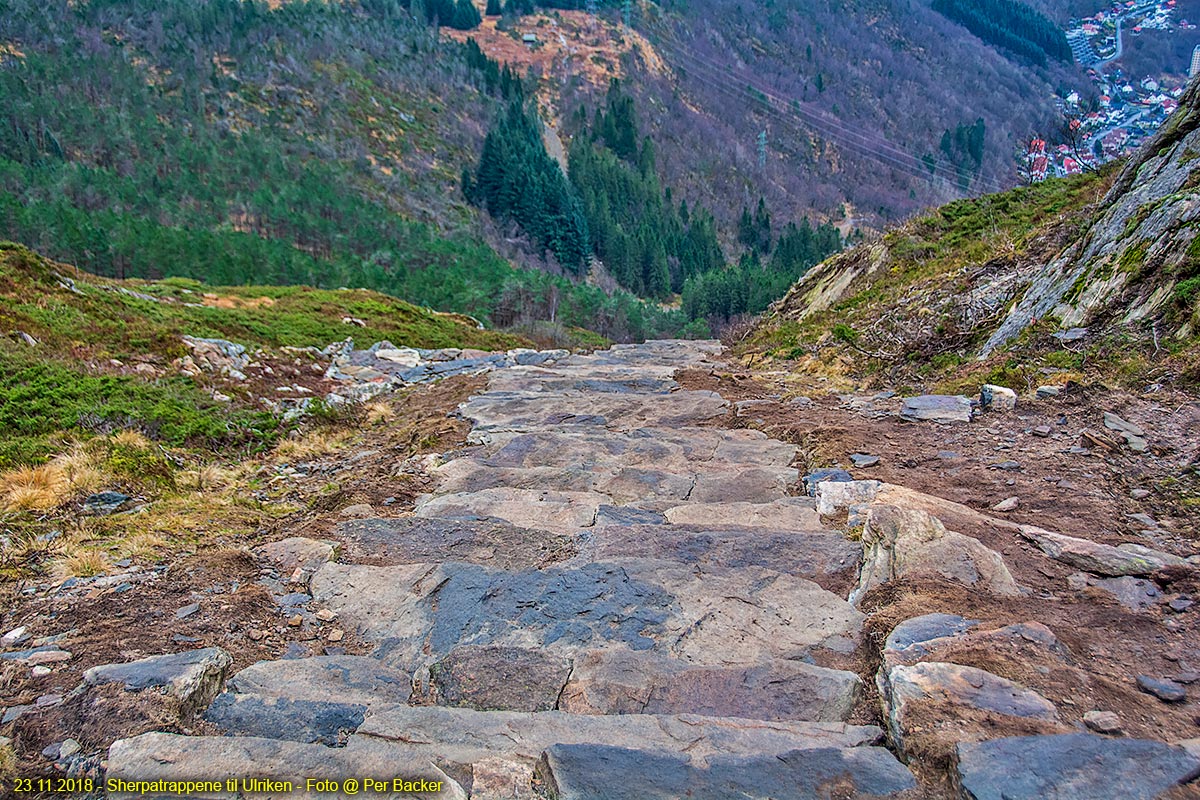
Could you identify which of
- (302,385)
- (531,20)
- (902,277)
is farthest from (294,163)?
(531,20)

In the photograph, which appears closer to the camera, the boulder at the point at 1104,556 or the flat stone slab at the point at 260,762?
the flat stone slab at the point at 260,762

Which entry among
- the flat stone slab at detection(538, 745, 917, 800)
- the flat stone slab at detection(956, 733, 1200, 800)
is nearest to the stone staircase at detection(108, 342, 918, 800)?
the flat stone slab at detection(538, 745, 917, 800)

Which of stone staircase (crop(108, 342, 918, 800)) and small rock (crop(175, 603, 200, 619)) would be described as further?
small rock (crop(175, 603, 200, 619))

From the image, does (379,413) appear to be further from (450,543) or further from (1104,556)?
(1104,556)

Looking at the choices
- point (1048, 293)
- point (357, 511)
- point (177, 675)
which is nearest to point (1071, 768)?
point (177, 675)

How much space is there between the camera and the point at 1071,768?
2.30m

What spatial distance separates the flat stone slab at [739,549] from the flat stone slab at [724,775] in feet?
5.22

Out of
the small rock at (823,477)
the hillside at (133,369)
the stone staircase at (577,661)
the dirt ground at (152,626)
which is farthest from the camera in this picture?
the hillside at (133,369)

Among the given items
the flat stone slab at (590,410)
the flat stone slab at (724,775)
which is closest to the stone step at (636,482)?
the flat stone slab at (590,410)

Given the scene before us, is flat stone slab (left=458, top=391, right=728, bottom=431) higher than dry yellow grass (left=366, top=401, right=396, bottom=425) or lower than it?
higher

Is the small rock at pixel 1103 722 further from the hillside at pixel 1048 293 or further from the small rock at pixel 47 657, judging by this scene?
the hillside at pixel 1048 293

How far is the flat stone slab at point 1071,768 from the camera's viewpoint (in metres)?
2.20

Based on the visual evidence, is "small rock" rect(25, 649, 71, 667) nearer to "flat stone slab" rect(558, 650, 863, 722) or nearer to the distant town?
"flat stone slab" rect(558, 650, 863, 722)

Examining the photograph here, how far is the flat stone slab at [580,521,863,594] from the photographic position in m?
4.35
